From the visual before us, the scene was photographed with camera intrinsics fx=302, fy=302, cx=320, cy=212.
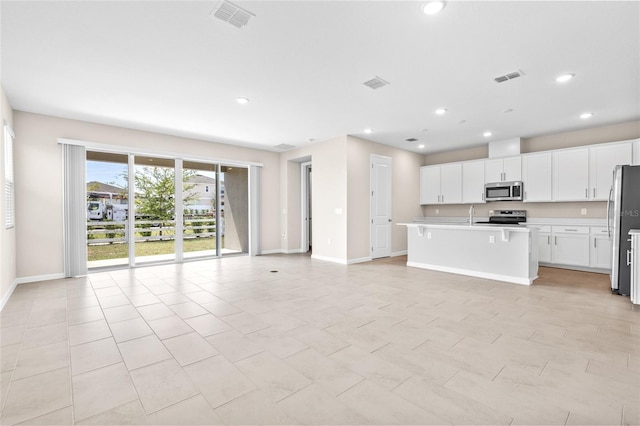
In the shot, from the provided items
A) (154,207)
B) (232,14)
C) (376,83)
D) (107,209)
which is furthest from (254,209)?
(232,14)

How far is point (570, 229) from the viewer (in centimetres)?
599

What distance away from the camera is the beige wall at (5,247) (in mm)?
3859

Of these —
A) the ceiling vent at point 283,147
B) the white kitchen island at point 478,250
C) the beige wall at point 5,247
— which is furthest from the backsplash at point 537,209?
the beige wall at point 5,247

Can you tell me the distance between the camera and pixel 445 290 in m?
4.41

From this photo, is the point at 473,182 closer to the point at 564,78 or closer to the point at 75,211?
the point at 564,78

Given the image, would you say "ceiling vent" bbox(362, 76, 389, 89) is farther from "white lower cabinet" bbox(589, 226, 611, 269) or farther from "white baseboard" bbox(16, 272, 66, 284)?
"white baseboard" bbox(16, 272, 66, 284)

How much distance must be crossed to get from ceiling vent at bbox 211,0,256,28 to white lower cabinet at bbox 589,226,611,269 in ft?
22.4

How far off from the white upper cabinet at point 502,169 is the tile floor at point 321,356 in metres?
3.06

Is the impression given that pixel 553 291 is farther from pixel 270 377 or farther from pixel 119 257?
pixel 119 257

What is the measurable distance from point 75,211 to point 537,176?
911cm

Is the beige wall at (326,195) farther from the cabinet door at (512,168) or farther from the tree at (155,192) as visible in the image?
the cabinet door at (512,168)

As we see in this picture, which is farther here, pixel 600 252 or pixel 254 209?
pixel 254 209

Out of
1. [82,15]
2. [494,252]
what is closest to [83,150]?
[82,15]

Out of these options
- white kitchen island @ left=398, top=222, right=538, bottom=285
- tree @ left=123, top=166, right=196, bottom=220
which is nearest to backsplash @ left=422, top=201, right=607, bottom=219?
white kitchen island @ left=398, top=222, right=538, bottom=285
